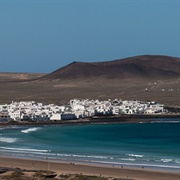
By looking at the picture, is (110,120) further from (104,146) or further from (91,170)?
(91,170)

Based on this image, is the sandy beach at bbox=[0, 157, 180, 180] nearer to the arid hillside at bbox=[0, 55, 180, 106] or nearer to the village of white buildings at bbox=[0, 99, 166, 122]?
the village of white buildings at bbox=[0, 99, 166, 122]

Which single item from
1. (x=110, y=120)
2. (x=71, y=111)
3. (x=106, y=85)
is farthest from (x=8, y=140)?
(x=106, y=85)

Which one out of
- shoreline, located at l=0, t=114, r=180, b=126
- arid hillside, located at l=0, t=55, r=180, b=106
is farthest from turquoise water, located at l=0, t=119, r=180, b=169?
arid hillside, located at l=0, t=55, r=180, b=106

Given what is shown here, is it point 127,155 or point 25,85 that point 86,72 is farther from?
point 127,155

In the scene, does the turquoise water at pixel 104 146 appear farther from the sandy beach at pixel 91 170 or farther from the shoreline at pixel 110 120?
the shoreline at pixel 110 120

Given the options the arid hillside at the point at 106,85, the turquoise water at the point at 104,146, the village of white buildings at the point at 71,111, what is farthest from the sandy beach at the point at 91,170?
the arid hillside at the point at 106,85

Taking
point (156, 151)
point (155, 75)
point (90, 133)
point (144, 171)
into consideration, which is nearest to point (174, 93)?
point (155, 75)
